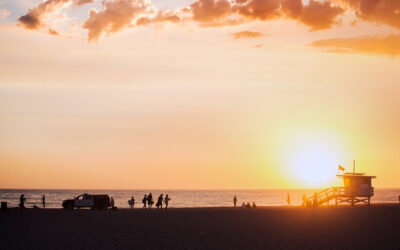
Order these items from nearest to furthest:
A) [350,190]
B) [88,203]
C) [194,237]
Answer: [194,237]
[88,203]
[350,190]

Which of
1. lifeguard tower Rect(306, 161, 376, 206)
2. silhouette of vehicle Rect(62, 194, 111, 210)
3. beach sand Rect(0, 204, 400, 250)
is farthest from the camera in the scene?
lifeguard tower Rect(306, 161, 376, 206)

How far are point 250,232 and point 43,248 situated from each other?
10.8 meters

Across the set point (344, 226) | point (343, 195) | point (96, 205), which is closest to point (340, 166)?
point (343, 195)

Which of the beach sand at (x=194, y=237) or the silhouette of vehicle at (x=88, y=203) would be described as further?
the silhouette of vehicle at (x=88, y=203)

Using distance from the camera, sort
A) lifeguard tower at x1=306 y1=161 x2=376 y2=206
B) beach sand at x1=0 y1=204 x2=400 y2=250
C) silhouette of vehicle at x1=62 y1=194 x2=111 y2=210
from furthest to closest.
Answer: lifeguard tower at x1=306 y1=161 x2=376 y2=206, silhouette of vehicle at x1=62 y1=194 x2=111 y2=210, beach sand at x1=0 y1=204 x2=400 y2=250

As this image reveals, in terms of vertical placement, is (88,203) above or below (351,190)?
below

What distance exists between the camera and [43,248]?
20078 millimetres

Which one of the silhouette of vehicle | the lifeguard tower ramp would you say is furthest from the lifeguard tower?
the silhouette of vehicle

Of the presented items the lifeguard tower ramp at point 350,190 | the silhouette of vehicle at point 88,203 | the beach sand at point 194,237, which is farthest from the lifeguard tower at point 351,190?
the beach sand at point 194,237

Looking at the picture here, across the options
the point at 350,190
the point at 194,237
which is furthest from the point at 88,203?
the point at 350,190

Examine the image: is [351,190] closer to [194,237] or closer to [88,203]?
[88,203]

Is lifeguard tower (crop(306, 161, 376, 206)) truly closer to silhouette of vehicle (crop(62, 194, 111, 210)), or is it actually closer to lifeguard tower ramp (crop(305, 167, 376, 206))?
lifeguard tower ramp (crop(305, 167, 376, 206))

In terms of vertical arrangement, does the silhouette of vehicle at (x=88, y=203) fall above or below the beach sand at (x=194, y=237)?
above

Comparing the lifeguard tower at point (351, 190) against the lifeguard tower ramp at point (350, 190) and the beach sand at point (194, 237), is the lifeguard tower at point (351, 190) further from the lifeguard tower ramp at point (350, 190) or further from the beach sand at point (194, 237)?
the beach sand at point (194, 237)
